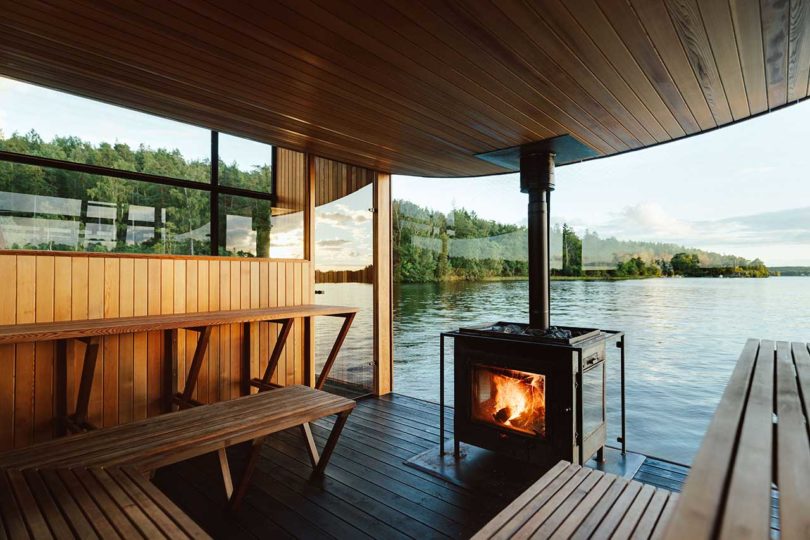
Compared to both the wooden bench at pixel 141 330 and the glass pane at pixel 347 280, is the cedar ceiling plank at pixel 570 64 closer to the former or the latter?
the wooden bench at pixel 141 330

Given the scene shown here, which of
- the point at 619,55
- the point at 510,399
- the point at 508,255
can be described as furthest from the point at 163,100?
the point at 508,255

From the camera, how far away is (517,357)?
271 cm

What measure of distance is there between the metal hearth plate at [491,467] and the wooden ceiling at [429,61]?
2.17m

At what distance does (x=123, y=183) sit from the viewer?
2924mm

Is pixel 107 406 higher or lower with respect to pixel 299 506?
higher

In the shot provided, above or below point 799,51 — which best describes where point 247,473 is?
below

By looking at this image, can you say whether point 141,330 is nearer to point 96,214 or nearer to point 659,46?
point 96,214

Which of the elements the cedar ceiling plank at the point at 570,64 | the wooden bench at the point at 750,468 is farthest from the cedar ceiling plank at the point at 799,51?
the wooden bench at the point at 750,468

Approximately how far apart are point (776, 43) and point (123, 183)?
11.9 ft

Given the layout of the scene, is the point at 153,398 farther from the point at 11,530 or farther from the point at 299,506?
the point at 11,530

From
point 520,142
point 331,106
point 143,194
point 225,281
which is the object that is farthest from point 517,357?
point 143,194

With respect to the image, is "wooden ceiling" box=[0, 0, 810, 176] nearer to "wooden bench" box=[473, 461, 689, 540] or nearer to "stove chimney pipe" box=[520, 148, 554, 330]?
"stove chimney pipe" box=[520, 148, 554, 330]

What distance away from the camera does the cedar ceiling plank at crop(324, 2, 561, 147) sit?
5.17ft

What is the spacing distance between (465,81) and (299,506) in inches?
93.4
